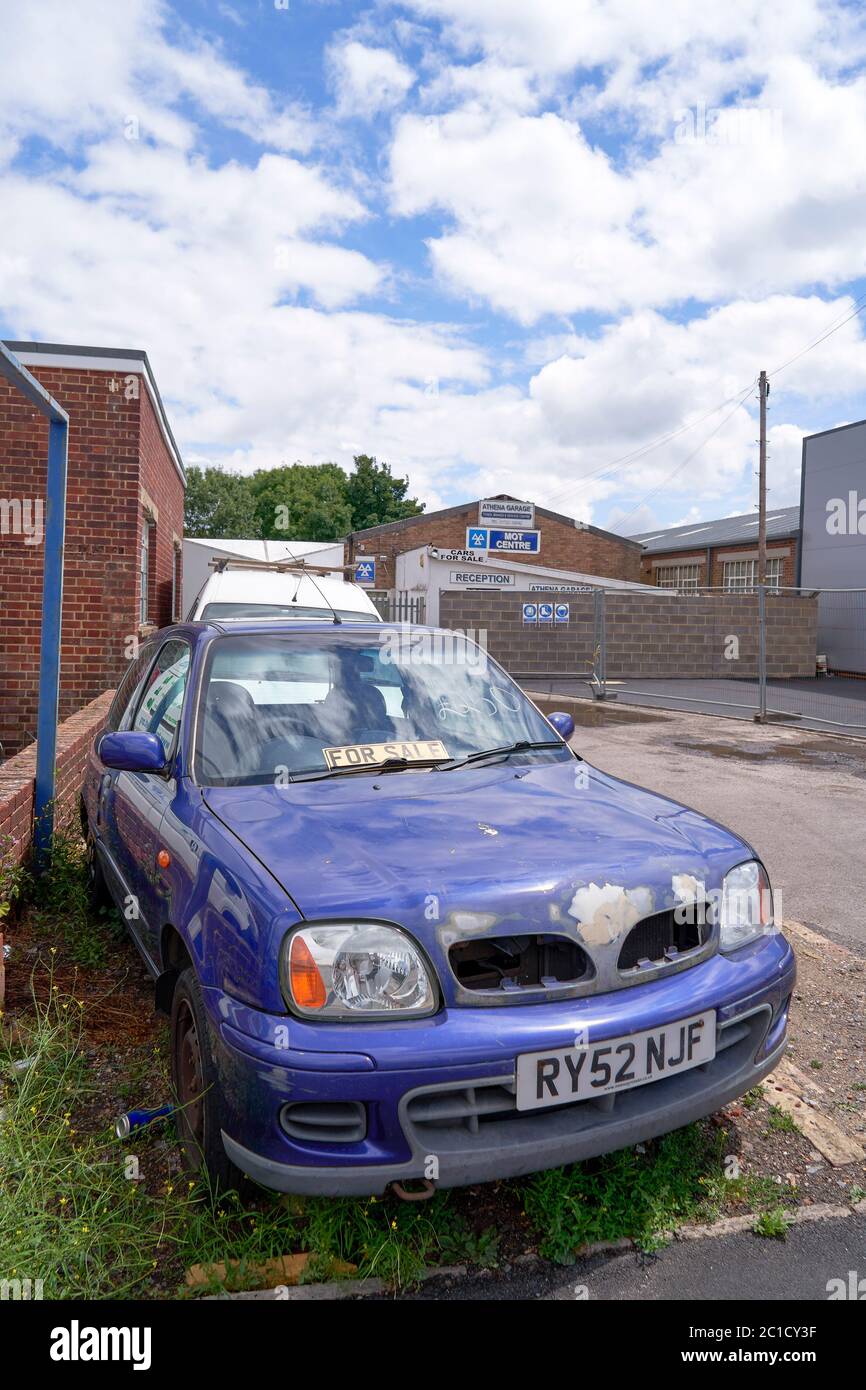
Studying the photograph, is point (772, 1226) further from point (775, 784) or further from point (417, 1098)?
point (775, 784)

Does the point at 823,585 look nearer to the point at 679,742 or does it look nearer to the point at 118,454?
the point at 679,742

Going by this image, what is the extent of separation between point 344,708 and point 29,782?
2554 millimetres

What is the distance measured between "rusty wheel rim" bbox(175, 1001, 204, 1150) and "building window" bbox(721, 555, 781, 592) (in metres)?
30.4

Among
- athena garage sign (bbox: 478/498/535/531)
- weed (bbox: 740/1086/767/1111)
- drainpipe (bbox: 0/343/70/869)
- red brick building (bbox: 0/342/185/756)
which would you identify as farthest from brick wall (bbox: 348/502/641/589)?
weed (bbox: 740/1086/767/1111)

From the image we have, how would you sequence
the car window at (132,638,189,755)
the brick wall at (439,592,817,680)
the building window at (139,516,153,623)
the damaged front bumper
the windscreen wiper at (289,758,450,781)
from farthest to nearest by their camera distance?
1. the brick wall at (439,592,817,680)
2. the building window at (139,516,153,623)
3. the car window at (132,638,189,755)
4. the windscreen wiper at (289,758,450,781)
5. the damaged front bumper

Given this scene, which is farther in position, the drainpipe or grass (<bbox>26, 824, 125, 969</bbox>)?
the drainpipe

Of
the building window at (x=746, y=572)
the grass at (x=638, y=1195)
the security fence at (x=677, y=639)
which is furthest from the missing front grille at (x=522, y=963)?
the building window at (x=746, y=572)

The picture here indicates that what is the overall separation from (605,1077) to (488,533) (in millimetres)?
34630

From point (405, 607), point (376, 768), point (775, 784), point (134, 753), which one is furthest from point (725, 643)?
point (134, 753)

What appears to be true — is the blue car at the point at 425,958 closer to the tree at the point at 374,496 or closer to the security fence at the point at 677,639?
the security fence at the point at 677,639

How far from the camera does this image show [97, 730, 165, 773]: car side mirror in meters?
3.11

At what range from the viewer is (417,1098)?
2.08 meters

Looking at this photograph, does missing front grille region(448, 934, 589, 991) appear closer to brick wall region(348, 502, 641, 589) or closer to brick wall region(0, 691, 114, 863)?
brick wall region(0, 691, 114, 863)
